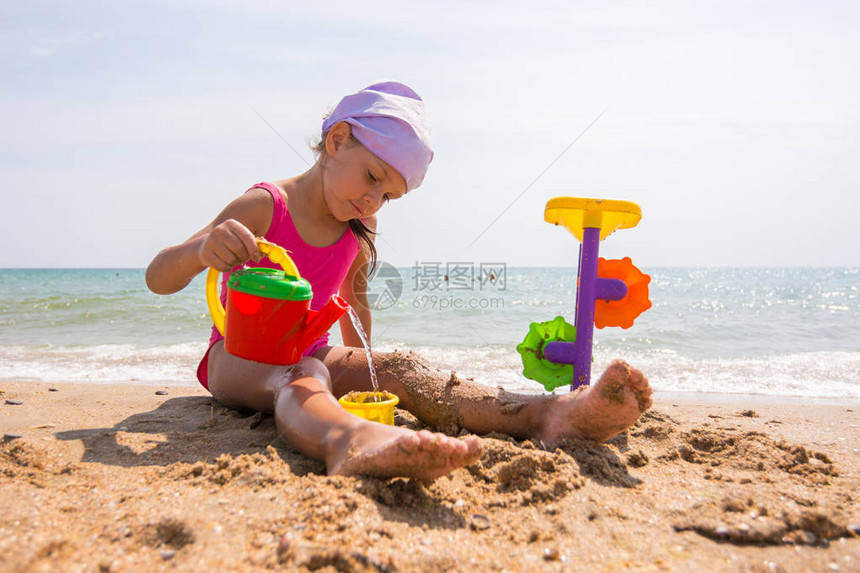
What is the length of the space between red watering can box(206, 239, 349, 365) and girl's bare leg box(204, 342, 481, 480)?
174 millimetres

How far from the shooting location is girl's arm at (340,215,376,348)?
298 centimetres

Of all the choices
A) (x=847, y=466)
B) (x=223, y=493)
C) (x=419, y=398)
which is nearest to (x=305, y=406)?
(x=223, y=493)

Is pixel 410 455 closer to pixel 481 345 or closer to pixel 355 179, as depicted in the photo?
pixel 355 179

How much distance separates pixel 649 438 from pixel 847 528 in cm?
91

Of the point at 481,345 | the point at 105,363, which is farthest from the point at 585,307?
the point at 105,363

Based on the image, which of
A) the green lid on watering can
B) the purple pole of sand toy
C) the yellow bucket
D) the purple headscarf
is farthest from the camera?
the purple pole of sand toy

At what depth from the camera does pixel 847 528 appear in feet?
4.39

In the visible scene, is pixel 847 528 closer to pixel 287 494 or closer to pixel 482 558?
pixel 482 558

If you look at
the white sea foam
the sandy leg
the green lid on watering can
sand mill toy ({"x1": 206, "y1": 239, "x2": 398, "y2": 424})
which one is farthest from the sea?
the green lid on watering can

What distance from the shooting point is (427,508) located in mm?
1401

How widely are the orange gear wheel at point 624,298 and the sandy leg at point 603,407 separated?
2.03 ft

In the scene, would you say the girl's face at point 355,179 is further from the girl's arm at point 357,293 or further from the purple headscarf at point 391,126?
the girl's arm at point 357,293

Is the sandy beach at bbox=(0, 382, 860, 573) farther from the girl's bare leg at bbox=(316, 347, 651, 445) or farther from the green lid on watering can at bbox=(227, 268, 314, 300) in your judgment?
the green lid on watering can at bbox=(227, 268, 314, 300)

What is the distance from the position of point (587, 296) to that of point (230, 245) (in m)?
1.52
